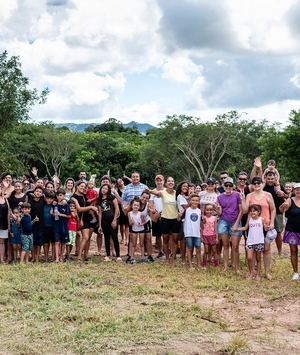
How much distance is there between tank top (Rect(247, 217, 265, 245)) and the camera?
8.12 metres

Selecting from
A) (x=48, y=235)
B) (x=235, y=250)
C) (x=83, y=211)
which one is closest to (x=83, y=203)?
(x=83, y=211)

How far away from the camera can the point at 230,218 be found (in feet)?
28.2

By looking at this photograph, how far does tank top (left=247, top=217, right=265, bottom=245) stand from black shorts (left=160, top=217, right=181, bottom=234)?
1.56m

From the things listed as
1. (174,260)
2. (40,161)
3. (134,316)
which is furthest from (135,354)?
(40,161)

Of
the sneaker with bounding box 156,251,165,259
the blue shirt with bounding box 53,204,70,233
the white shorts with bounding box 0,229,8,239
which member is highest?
the blue shirt with bounding box 53,204,70,233

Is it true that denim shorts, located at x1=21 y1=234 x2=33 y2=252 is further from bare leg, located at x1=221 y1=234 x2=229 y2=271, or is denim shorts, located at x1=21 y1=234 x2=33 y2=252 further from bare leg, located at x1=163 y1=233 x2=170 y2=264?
bare leg, located at x1=221 y1=234 x2=229 y2=271

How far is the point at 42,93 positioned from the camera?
21.4 meters

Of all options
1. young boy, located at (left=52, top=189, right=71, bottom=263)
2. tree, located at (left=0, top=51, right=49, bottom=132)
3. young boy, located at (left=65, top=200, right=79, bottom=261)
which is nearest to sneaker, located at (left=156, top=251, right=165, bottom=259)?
young boy, located at (left=65, top=200, right=79, bottom=261)

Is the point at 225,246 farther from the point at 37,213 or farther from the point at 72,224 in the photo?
the point at 37,213

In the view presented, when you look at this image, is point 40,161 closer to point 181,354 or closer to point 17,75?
point 17,75

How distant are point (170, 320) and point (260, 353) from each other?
3.91 ft

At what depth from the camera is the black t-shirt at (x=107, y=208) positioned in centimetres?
955

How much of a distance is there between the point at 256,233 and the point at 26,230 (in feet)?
13.2

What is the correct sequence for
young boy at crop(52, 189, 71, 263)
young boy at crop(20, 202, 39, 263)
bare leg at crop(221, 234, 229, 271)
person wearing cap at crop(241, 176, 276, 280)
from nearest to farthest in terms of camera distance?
person wearing cap at crop(241, 176, 276, 280)
bare leg at crop(221, 234, 229, 271)
young boy at crop(20, 202, 39, 263)
young boy at crop(52, 189, 71, 263)
